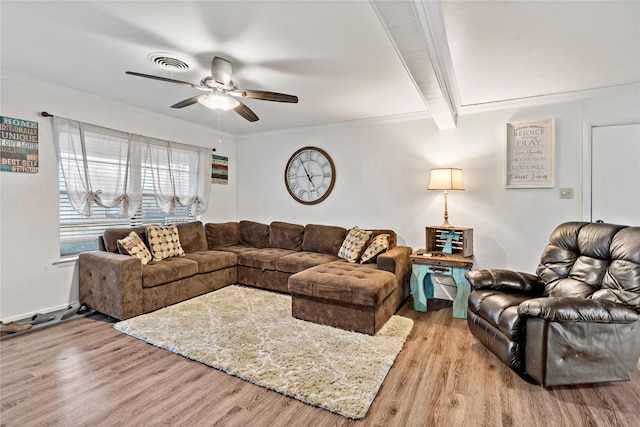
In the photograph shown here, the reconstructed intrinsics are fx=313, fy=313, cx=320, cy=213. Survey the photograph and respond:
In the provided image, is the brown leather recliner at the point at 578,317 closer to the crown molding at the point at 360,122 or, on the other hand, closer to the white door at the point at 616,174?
the white door at the point at 616,174

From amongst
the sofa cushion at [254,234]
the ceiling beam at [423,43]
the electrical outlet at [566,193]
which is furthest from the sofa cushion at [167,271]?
the electrical outlet at [566,193]

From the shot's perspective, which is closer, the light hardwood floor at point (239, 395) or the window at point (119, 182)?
the light hardwood floor at point (239, 395)

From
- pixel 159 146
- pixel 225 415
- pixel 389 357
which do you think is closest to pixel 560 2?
pixel 389 357

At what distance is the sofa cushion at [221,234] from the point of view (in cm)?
484

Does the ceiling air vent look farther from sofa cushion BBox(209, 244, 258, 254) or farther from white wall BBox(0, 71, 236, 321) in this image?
sofa cushion BBox(209, 244, 258, 254)

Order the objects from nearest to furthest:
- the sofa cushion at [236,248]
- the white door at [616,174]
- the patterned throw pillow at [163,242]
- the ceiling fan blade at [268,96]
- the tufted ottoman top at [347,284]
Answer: the ceiling fan blade at [268,96] → the tufted ottoman top at [347,284] → the white door at [616,174] → the patterned throw pillow at [163,242] → the sofa cushion at [236,248]

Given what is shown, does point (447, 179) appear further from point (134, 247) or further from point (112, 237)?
point (112, 237)

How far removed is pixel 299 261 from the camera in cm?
397

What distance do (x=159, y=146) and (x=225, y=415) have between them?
12.4 ft

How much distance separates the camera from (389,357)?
242cm

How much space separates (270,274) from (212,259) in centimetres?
77

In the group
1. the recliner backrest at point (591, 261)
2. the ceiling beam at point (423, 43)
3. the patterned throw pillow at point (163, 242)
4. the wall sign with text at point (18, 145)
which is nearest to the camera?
the ceiling beam at point (423, 43)

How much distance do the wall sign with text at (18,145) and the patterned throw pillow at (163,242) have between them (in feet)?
4.22

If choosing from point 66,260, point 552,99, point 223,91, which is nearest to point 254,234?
point 66,260
